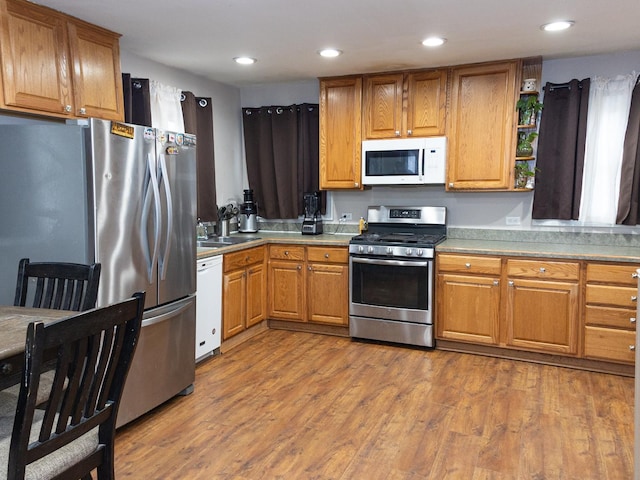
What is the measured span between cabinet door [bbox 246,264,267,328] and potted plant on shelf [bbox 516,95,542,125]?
8.25 ft

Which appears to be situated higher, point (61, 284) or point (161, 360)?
point (61, 284)

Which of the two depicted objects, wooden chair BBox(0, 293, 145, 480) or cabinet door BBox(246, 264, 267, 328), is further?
cabinet door BBox(246, 264, 267, 328)

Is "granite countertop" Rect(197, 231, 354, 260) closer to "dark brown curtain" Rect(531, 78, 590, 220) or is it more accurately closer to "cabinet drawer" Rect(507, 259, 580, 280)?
"cabinet drawer" Rect(507, 259, 580, 280)

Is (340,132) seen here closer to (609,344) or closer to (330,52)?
(330,52)

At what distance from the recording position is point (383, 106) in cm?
437

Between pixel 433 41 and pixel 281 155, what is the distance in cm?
197

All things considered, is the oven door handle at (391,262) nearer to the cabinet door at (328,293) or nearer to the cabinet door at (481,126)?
the cabinet door at (328,293)

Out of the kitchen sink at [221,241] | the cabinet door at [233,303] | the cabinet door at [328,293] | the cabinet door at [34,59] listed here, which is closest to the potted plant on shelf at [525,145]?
the cabinet door at [328,293]

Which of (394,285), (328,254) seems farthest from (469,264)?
(328,254)

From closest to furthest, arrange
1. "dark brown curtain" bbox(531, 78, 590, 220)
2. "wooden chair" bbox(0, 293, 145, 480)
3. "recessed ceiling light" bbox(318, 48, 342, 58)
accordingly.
A: "wooden chair" bbox(0, 293, 145, 480) → "recessed ceiling light" bbox(318, 48, 342, 58) → "dark brown curtain" bbox(531, 78, 590, 220)

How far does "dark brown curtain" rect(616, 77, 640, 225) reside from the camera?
3736mm

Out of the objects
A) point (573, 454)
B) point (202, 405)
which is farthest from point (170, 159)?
point (573, 454)

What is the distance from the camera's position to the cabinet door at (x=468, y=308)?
3834 mm

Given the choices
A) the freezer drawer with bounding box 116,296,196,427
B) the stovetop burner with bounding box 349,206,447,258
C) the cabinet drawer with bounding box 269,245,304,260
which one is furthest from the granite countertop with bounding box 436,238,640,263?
the freezer drawer with bounding box 116,296,196,427
